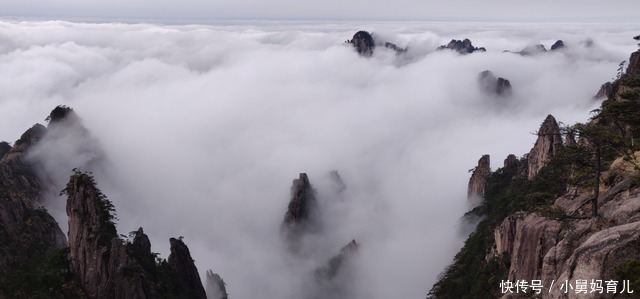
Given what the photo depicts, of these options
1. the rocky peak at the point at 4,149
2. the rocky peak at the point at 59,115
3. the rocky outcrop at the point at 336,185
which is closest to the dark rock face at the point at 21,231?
the rocky peak at the point at 4,149

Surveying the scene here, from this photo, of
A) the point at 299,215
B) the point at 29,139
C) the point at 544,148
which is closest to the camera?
the point at 544,148

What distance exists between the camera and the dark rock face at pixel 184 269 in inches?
2202

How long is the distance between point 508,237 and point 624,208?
19501mm

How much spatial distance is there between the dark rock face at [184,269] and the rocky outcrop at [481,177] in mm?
53911

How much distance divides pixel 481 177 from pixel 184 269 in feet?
184

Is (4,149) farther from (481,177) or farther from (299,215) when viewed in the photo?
(481,177)

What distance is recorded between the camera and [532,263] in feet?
89.0

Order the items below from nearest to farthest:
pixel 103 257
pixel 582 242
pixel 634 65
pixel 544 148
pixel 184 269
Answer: pixel 582 242 < pixel 103 257 < pixel 184 269 < pixel 634 65 < pixel 544 148

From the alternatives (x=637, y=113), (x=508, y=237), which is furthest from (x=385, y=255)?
(x=637, y=113)

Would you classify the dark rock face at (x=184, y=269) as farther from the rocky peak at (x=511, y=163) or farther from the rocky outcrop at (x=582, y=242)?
the rocky peak at (x=511, y=163)

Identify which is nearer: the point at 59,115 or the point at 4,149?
the point at 4,149

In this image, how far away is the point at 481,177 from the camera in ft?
282

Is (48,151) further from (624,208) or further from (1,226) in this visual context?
(624,208)

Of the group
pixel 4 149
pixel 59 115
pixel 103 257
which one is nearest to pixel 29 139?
pixel 59 115
